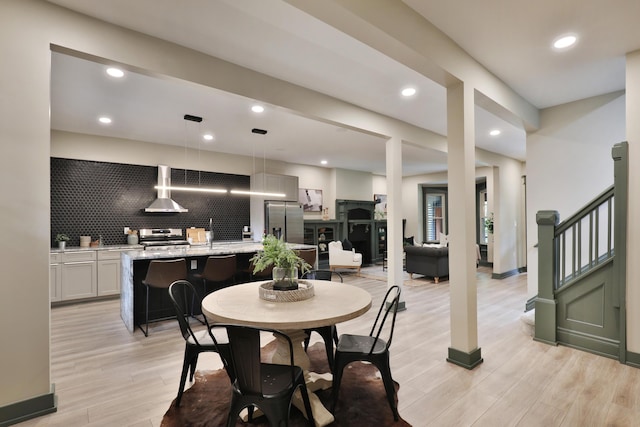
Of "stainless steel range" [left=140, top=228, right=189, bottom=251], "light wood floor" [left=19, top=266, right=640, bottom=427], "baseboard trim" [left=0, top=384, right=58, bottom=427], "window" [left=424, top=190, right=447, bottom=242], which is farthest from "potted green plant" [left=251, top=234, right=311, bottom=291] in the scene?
"window" [left=424, top=190, right=447, bottom=242]

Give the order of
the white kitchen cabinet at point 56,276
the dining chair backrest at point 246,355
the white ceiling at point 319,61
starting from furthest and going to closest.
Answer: the white kitchen cabinet at point 56,276, the white ceiling at point 319,61, the dining chair backrest at point 246,355

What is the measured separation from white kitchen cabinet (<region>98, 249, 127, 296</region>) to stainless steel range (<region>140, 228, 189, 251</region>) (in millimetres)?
513

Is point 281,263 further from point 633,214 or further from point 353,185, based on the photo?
point 353,185

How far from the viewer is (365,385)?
256 centimetres

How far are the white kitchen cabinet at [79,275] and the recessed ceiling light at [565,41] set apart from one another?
6.66 m

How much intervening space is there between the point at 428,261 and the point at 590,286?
3770mm

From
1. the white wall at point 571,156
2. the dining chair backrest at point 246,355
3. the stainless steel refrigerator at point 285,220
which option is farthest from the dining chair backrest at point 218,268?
the white wall at point 571,156

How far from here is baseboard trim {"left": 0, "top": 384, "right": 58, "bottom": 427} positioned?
205 cm

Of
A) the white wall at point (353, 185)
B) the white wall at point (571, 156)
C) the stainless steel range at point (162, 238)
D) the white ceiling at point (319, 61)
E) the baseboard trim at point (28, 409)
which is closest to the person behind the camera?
the baseboard trim at point (28, 409)

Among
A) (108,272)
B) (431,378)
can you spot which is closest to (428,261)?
(431,378)

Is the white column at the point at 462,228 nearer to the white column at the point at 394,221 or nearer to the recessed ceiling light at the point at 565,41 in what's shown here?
the recessed ceiling light at the point at 565,41

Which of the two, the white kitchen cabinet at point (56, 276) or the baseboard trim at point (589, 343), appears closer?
the baseboard trim at point (589, 343)

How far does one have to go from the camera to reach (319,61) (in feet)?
10.1

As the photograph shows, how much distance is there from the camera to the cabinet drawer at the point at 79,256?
5.09 meters
